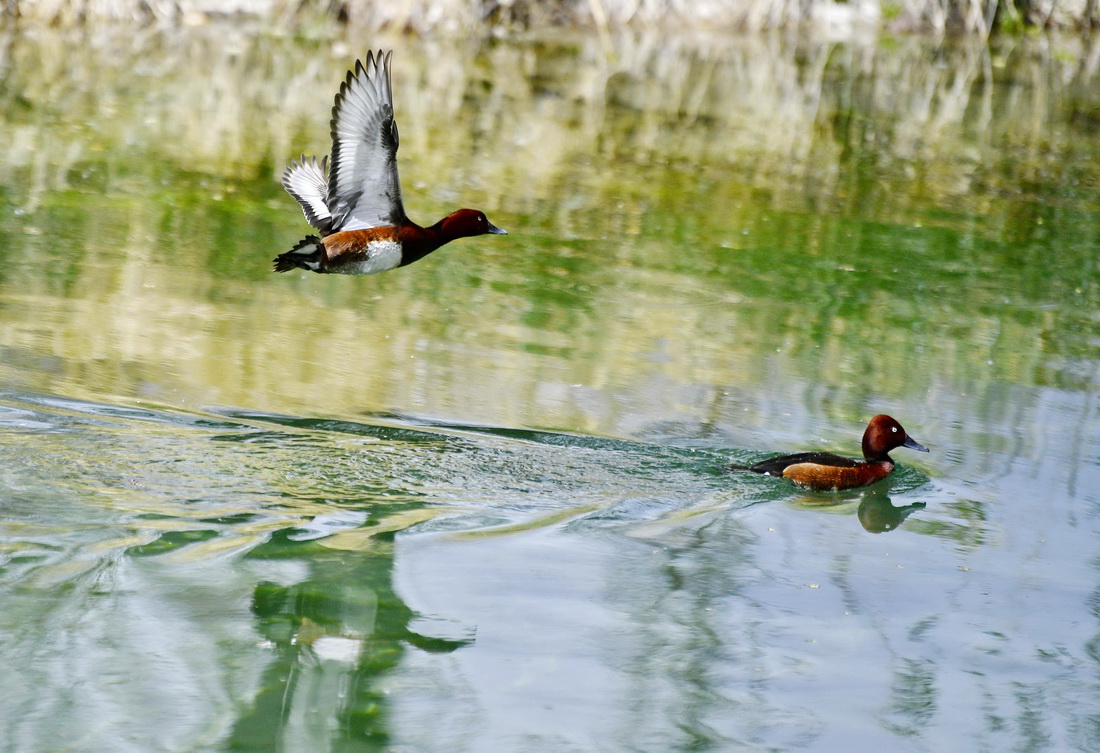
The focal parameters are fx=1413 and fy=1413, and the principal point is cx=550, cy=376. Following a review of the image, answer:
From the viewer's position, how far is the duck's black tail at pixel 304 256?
5902 millimetres

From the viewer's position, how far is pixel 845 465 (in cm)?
616

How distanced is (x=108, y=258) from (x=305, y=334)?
1862mm

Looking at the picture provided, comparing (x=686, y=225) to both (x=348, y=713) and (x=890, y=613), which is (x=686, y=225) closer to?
(x=890, y=613)

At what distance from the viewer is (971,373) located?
7.91 meters

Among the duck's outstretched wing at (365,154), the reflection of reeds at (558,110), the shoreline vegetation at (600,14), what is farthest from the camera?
the shoreline vegetation at (600,14)

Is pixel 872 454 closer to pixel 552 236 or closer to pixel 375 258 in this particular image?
pixel 375 258

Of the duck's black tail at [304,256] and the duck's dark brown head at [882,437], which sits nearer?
the duck's black tail at [304,256]

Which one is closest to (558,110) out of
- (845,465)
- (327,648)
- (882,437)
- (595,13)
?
(595,13)

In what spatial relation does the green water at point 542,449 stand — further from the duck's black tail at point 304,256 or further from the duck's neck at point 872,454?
the duck's black tail at point 304,256

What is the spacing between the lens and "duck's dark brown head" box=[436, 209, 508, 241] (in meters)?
6.48

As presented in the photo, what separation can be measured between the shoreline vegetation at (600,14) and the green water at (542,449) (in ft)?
18.4

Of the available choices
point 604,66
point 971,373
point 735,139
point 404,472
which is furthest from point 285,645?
point 604,66

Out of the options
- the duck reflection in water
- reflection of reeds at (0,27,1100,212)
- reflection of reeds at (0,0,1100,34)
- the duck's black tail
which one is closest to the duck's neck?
the duck reflection in water

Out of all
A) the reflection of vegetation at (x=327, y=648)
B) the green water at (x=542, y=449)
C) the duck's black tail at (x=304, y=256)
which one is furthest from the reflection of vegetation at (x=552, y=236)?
the reflection of vegetation at (x=327, y=648)
